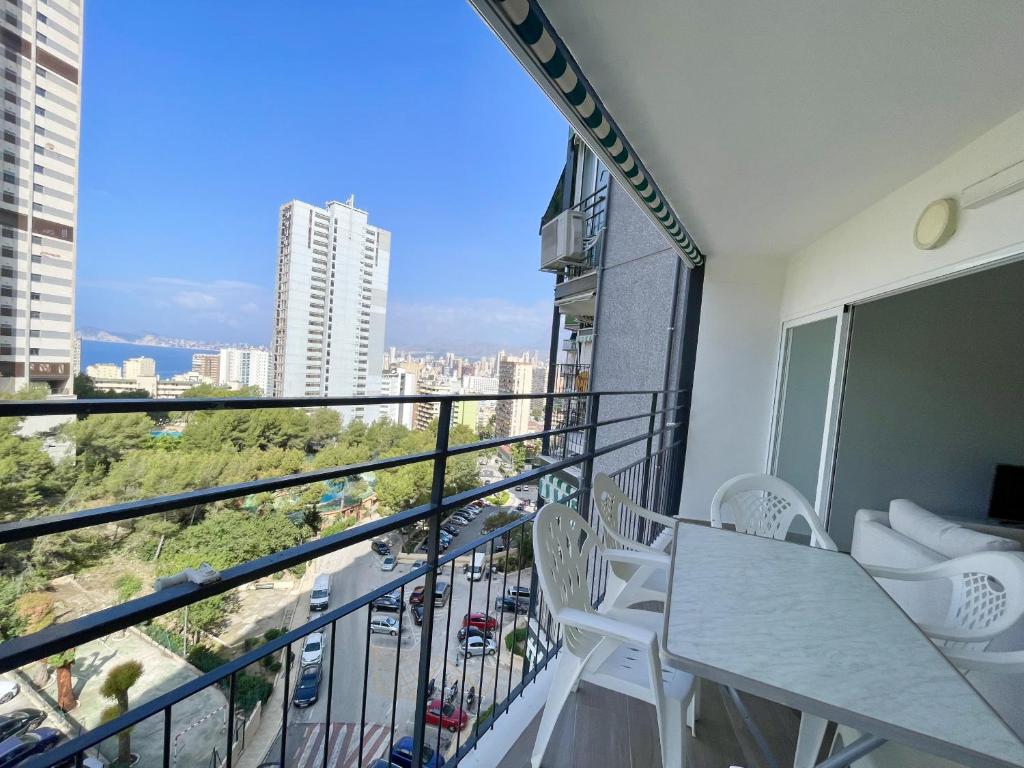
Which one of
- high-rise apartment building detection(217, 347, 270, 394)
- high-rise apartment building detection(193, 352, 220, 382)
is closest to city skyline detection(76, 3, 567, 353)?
high-rise apartment building detection(193, 352, 220, 382)

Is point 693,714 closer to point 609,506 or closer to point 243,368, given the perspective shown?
point 609,506

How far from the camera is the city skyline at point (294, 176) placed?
17672 millimetres

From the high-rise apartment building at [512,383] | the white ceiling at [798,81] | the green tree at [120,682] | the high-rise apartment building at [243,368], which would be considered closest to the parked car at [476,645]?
the green tree at [120,682]

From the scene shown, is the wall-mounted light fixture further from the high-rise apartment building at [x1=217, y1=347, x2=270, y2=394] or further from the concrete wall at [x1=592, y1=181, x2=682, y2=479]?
the high-rise apartment building at [x1=217, y1=347, x2=270, y2=394]

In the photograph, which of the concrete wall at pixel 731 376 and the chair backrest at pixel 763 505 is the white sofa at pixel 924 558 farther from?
the concrete wall at pixel 731 376

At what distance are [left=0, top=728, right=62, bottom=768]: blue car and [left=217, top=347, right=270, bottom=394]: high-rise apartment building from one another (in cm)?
972

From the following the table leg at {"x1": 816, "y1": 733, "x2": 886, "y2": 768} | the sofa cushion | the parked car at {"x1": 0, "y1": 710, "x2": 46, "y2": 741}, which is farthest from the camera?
the sofa cushion

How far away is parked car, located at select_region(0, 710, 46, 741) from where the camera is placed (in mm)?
1707

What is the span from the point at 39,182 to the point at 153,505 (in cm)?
934

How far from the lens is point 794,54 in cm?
149

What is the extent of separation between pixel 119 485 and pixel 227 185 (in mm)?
27943

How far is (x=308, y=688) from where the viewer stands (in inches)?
126

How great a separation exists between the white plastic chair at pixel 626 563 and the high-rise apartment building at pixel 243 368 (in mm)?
10673

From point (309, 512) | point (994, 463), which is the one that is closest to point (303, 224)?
point (309, 512)
